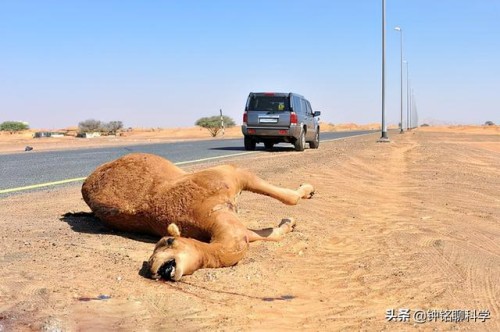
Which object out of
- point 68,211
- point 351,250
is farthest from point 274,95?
point 351,250

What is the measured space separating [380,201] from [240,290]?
555cm

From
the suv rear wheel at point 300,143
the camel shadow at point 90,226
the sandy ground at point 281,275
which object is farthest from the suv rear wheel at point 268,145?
the camel shadow at point 90,226

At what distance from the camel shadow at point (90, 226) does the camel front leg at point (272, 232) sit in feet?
3.29

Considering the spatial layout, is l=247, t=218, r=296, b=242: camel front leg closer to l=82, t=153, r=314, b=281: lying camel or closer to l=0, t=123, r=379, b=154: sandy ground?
l=82, t=153, r=314, b=281: lying camel

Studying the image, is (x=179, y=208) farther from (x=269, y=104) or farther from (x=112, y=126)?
(x=112, y=126)

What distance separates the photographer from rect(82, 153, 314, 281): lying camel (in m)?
4.31

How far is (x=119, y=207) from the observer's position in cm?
592

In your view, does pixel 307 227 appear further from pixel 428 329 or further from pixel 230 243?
pixel 428 329

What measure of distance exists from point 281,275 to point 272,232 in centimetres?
119

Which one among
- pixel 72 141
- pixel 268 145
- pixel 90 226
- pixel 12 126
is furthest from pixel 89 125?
pixel 90 226

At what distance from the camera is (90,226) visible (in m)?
6.64

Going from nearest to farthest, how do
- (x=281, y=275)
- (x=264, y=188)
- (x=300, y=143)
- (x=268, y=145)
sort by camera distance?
(x=281, y=275)
(x=264, y=188)
(x=300, y=143)
(x=268, y=145)

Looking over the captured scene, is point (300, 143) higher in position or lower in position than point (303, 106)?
lower

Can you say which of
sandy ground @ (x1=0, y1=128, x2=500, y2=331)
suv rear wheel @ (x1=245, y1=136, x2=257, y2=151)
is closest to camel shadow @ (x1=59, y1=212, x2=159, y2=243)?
sandy ground @ (x1=0, y1=128, x2=500, y2=331)
